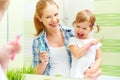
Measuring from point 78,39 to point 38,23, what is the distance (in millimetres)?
221

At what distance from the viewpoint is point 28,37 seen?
3.86 ft

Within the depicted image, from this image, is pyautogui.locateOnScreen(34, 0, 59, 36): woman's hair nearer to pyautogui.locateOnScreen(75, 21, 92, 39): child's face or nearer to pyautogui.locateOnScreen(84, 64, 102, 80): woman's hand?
pyautogui.locateOnScreen(75, 21, 92, 39): child's face

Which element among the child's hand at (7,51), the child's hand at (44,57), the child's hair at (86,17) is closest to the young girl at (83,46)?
the child's hair at (86,17)

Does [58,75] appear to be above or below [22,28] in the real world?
below

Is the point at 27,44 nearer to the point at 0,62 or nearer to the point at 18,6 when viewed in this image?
the point at 18,6

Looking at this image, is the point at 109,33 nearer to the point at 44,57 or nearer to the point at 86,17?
the point at 86,17

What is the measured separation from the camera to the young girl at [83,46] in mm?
985

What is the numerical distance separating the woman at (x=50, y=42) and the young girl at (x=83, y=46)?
0.03 metres

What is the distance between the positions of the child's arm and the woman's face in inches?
5.1

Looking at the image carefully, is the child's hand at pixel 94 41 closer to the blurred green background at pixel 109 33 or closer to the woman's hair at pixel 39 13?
the blurred green background at pixel 109 33

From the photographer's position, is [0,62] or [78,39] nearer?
[0,62]

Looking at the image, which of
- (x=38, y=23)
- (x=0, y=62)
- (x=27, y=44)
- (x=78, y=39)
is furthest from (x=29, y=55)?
(x=0, y=62)

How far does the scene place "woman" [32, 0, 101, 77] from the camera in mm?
1070

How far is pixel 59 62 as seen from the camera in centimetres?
109
